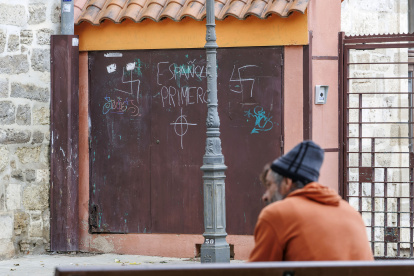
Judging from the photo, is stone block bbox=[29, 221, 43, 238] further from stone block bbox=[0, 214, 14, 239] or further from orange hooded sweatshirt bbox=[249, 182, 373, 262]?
orange hooded sweatshirt bbox=[249, 182, 373, 262]

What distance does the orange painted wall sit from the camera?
10.8 m

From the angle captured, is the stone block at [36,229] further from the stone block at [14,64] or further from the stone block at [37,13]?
the stone block at [37,13]

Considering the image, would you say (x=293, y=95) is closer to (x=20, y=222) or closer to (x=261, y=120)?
(x=261, y=120)

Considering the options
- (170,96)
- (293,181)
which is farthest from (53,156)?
(293,181)

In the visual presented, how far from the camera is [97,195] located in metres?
11.7

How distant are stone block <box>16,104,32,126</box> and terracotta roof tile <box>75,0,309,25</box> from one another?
3.94 ft

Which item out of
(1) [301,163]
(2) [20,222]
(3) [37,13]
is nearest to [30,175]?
(2) [20,222]

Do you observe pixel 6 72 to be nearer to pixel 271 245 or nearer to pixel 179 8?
pixel 179 8

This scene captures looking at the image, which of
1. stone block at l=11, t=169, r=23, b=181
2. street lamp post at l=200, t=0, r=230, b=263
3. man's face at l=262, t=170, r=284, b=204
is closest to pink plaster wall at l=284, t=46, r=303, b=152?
street lamp post at l=200, t=0, r=230, b=263

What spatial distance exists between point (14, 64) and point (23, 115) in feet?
2.00

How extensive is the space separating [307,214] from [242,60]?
7.18m

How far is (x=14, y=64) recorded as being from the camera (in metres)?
11.2

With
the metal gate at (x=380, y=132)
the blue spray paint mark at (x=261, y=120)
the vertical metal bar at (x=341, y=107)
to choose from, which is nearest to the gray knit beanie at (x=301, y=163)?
the blue spray paint mark at (x=261, y=120)

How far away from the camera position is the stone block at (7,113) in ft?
36.4
